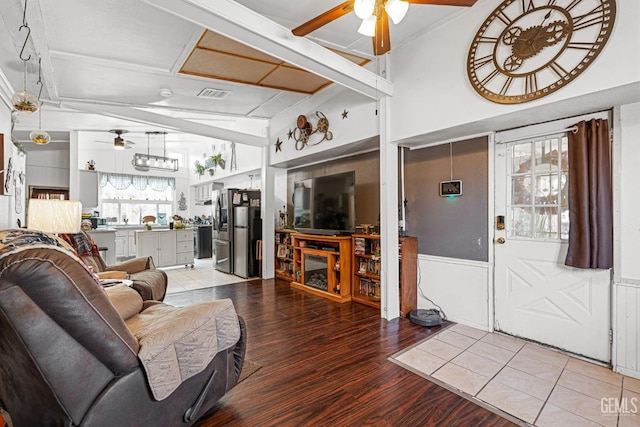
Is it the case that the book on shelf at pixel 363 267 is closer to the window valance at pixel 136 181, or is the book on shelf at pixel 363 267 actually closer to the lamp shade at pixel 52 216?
the lamp shade at pixel 52 216

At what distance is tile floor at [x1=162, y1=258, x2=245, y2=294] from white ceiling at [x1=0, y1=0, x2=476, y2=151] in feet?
8.55

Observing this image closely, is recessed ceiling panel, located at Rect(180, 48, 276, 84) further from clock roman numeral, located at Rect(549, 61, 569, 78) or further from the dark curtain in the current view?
the dark curtain

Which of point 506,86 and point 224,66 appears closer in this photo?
point 506,86

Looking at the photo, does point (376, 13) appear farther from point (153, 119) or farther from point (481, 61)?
point (153, 119)

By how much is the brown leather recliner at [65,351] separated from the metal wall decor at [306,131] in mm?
3474

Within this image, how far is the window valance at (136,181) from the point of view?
862 centimetres

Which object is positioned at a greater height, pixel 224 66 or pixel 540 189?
pixel 224 66

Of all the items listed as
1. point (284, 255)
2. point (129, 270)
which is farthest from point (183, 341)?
point (284, 255)

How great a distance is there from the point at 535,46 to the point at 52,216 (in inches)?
162

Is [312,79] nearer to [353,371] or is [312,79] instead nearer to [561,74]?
[561,74]

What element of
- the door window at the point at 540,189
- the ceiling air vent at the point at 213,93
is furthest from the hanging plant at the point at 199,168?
the door window at the point at 540,189

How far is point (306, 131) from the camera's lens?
4.71 meters

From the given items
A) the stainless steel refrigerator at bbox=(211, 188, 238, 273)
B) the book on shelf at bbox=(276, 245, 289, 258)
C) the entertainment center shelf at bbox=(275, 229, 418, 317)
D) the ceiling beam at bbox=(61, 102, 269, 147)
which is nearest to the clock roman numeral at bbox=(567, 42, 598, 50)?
the entertainment center shelf at bbox=(275, 229, 418, 317)

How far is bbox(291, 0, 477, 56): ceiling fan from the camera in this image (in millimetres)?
1673
